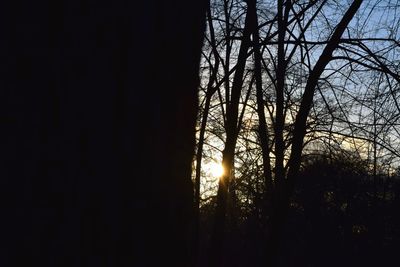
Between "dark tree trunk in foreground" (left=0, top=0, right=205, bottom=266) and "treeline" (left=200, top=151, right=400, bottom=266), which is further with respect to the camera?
"treeline" (left=200, top=151, right=400, bottom=266)

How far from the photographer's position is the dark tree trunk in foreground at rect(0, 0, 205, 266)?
3.49ft

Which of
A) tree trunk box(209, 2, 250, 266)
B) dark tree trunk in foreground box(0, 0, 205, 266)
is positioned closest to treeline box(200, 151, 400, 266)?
tree trunk box(209, 2, 250, 266)

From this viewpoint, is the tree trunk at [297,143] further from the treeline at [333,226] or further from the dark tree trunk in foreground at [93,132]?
the treeline at [333,226]

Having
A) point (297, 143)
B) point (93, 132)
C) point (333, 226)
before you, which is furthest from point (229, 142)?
point (333, 226)

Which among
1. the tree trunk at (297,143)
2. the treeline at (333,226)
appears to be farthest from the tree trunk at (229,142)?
the treeline at (333,226)

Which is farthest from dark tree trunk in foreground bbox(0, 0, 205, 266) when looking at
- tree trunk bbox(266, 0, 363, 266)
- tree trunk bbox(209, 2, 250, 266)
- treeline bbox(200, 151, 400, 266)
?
treeline bbox(200, 151, 400, 266)

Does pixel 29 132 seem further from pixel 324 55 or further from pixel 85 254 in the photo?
pixel 324 55

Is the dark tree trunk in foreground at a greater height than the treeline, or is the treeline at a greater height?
the treeline

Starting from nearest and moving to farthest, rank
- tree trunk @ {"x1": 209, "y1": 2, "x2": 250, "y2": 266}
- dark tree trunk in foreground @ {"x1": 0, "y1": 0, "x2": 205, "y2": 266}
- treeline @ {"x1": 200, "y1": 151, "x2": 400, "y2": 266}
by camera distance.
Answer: dark tree trunk in foreground @ {"x1": 0, "y1": 0, "x2": 205, "y2": 266} < tree trunk @ {"x1": 209, "y1": 2, "x2": 250, "y2": 266} < treeline @ {"x1": 200, "y1": 151, "x2": 400, "y2": 266}

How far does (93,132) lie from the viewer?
1182 mm

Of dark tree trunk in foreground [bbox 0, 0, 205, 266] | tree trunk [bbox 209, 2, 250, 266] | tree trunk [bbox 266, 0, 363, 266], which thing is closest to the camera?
dark tree trunk in foreground [bbox 0, 0, 205, 266]

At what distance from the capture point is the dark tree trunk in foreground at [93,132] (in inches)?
41.9

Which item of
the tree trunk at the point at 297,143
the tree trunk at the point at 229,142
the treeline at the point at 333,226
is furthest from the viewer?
the treeline at the point at 333,226

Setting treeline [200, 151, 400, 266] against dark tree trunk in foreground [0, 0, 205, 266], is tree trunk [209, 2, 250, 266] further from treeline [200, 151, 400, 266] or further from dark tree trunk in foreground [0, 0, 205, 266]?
treeline [200, 151, 400, 266]
